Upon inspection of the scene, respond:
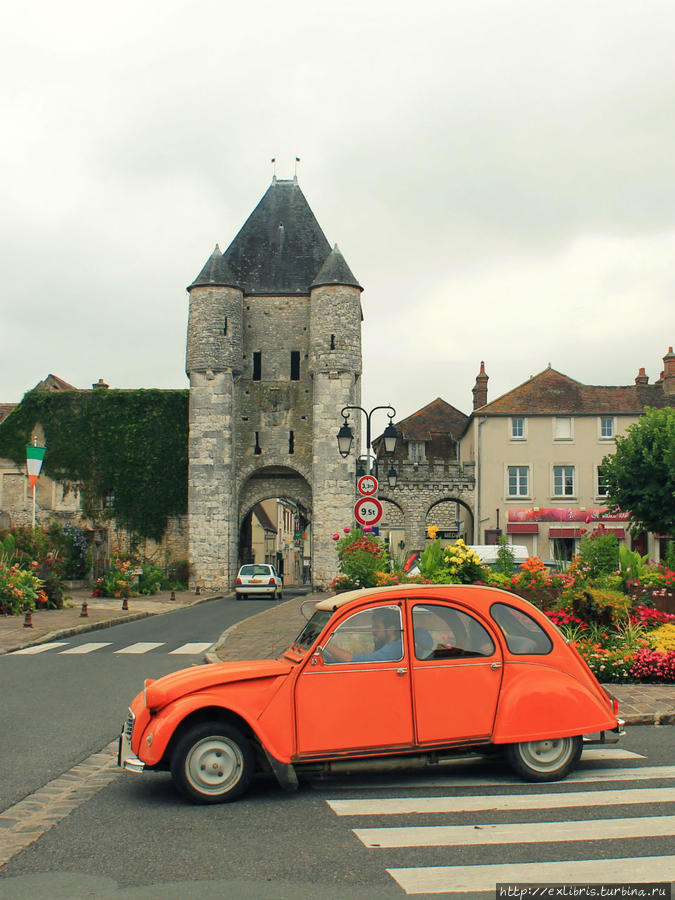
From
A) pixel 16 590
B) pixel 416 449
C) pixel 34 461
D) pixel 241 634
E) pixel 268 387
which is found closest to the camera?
pixel 241 634

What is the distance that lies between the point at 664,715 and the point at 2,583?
17772mm

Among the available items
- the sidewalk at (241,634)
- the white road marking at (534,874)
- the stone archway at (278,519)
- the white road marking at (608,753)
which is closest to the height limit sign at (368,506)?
the sidewalk at (241,634)

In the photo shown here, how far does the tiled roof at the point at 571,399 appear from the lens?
47.6m

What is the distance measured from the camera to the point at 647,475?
36.0 m

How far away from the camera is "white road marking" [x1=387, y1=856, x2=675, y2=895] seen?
4.32 meters

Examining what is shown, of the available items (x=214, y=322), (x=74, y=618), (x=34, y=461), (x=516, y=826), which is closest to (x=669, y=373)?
(x=214, y=322)

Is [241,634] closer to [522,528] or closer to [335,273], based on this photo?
[335,273]

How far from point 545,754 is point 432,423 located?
59.7 m

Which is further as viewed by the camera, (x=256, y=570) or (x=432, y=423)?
(x=432, y=423)

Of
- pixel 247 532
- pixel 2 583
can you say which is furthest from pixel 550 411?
pixel 2 583

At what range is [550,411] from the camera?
47688 millimetres

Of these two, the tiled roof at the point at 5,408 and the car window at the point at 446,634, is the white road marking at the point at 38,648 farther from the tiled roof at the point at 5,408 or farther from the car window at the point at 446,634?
the tiled roof at the point at 5,408

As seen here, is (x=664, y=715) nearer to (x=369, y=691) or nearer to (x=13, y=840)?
(x=369, y=691)

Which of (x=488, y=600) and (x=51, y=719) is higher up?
(x=488, y=600)
